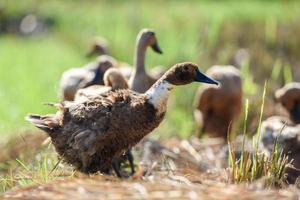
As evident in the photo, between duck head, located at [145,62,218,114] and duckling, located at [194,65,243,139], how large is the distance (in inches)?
149

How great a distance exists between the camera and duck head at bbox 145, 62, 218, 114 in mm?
8109

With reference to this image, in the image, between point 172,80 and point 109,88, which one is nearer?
point 172,80

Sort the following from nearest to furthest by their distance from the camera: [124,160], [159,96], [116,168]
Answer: [159,96] → [116,168] → [124,160]

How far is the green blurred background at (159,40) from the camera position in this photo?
14.1 meters

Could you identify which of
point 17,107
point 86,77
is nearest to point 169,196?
point 86,77

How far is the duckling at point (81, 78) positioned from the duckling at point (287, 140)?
2.18m

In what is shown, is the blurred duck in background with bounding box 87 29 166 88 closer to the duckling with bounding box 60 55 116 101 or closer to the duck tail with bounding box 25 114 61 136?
the duckling with bounding box 60 55 116 101

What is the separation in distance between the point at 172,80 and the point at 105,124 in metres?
0.75

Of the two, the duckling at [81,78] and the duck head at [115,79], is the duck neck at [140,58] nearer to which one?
the duckling at [81,78]

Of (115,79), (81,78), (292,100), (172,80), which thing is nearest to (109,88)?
(115,79)

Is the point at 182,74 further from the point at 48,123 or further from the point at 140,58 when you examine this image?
the point at 140,58

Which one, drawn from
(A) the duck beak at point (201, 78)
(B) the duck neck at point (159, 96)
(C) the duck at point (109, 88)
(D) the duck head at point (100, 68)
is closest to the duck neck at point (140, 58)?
(D) the duck head at point (100, 68)

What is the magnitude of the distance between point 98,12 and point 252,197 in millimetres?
16425

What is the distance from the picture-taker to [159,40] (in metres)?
16.6
